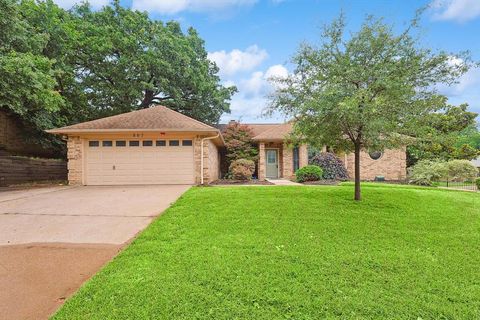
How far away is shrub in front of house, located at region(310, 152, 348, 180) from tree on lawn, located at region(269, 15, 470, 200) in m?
8.74

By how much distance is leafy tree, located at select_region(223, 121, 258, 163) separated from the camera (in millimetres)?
16844

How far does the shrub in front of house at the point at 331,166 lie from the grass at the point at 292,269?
9.15 meters

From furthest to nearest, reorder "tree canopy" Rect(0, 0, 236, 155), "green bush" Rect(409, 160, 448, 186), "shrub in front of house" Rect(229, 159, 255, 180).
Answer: "tree canopy" Rect(0, 0, 236, 155) → "green bush" Rect(409, 160, 448, 186) → "shrub in front of house" Rect(229, 159, 255, 180)

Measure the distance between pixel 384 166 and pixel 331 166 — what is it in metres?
4.17

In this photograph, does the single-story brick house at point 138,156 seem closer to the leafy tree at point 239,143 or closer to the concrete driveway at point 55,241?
the concrete driveway at point 55,241

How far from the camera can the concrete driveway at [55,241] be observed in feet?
9.89

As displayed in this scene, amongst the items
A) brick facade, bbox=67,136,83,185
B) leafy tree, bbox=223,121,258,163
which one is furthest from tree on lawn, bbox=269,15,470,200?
leafy tree, bbox=223,121,258,163

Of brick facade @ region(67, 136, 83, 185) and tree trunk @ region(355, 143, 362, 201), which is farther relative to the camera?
brick facade @ region(67, 136, 83, 185)

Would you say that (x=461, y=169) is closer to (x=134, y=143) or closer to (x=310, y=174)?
(x=310, y=174)

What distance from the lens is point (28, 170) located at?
48.8 ft

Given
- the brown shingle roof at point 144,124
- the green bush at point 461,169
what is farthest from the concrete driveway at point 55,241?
the green bush at point 461,169

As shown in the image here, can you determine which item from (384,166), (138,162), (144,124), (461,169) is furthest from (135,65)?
(461,169)

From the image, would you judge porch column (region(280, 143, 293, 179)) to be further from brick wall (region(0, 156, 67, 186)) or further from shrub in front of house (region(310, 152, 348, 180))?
brick wall (region(0, 156, 67, 186))

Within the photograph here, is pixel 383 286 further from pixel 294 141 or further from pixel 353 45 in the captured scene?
pixel 353 45
